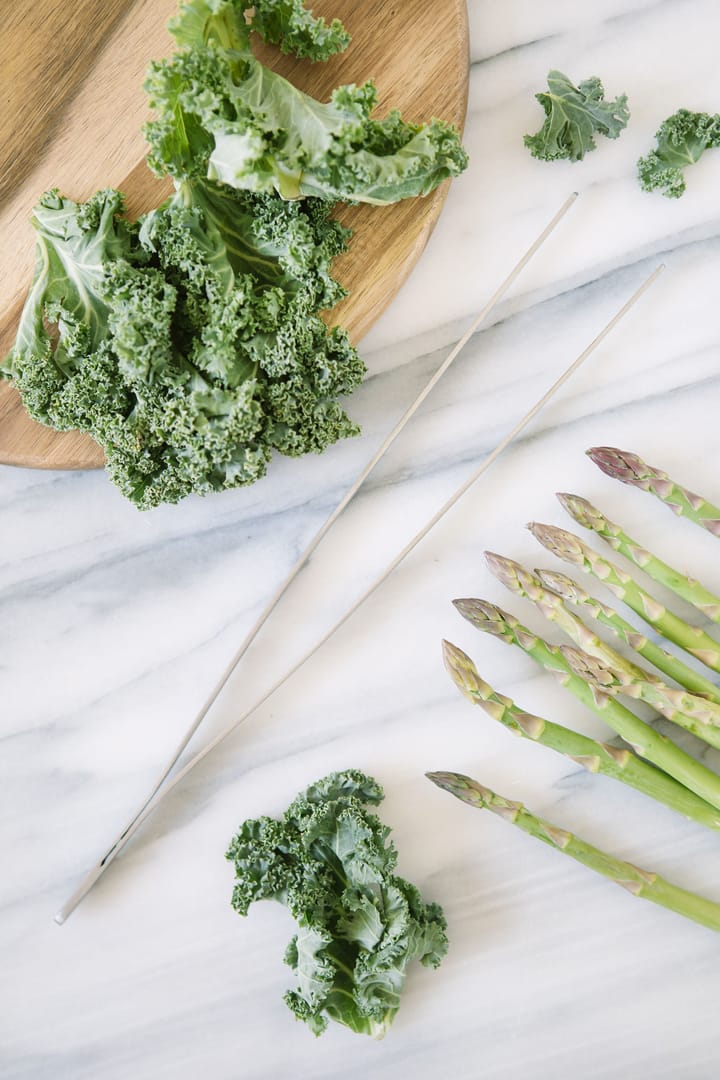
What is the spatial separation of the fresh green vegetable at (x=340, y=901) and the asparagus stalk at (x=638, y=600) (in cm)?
90

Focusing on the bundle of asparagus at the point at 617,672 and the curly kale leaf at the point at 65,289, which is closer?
the curly kale leaf at the point at 65,289

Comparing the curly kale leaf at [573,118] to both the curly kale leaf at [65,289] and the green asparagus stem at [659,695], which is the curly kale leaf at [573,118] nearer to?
the curly kale leaf at [65,289]

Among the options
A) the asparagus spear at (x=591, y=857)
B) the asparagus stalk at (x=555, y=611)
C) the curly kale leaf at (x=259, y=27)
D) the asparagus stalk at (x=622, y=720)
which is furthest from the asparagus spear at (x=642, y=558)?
the curly kale leaf at (x=259, y=27)

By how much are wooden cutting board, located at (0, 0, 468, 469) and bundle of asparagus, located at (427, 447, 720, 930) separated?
877mm

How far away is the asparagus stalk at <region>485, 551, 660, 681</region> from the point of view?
2549 millimetres

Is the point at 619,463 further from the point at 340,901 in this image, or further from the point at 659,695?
the point at 340,901

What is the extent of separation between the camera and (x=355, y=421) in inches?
108

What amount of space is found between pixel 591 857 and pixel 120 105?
8.33 ft

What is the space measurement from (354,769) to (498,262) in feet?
5.29

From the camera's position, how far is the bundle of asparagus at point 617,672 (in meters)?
2.50

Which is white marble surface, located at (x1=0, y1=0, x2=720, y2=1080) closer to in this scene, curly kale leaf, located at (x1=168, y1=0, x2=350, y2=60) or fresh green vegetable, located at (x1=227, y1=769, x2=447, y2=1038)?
fresh green vegetable, located at (x1=227, y1=769, x2=447, y2=1038)

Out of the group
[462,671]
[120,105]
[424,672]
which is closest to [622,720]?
[462,671]

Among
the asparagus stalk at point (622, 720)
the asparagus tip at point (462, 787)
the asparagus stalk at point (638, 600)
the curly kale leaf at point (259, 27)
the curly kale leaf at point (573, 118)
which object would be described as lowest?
the asparagus tip at point (462, 787)

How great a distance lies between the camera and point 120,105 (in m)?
2.52
